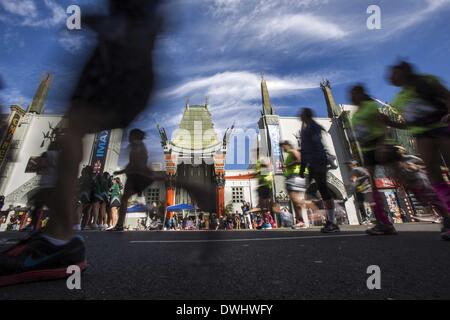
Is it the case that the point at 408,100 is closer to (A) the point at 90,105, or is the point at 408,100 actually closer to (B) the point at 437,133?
(B) the point at 437,133

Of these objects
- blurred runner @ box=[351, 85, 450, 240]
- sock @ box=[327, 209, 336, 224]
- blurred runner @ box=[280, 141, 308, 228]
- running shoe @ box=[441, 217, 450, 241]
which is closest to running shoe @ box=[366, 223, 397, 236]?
blurred runner @ box=[351, 85, 450, 240]

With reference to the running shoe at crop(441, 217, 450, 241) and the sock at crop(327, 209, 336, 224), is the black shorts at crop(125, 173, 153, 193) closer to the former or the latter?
the running shoe at crop(441, 217, 450, 241)

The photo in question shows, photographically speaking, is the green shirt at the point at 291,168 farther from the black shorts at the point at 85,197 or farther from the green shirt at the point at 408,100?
the black shorts at the point at 85,197

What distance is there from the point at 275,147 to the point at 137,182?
1957 centimetres

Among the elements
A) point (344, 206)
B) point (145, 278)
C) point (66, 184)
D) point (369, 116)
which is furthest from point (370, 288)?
point (344, 206)

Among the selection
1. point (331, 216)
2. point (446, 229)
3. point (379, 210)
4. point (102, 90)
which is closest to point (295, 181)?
point (331, 216)

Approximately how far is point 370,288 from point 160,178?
114cm

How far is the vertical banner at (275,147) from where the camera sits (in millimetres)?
19781

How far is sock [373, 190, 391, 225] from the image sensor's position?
3115 mm

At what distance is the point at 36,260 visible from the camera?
3.52 ft

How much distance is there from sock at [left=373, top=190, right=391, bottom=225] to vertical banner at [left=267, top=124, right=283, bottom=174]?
15549mm

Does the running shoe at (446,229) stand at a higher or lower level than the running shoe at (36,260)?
Result: higher

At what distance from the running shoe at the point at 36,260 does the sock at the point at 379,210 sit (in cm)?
328

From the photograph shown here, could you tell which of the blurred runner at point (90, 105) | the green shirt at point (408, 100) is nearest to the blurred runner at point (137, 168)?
the blurred runner at point (90, 105)
